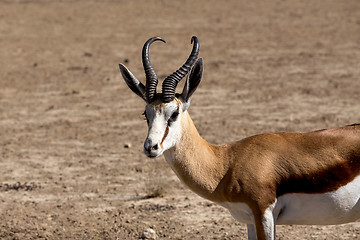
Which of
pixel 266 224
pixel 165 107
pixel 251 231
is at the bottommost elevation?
pixel 251 231

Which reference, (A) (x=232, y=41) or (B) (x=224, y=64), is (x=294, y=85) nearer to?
(B) (x=224, y=64)

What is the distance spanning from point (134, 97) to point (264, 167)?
29.5 feet

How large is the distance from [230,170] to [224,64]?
11.4m

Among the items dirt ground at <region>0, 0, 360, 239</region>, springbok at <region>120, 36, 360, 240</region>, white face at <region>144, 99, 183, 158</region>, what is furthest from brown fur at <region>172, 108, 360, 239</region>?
dirt ground at <region>0, 0, 360, 239</region>

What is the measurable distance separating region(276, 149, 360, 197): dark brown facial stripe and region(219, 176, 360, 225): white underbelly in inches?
1.6

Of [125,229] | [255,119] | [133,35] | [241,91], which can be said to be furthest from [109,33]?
[125,229]

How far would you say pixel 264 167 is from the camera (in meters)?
6.28

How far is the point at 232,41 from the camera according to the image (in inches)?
798

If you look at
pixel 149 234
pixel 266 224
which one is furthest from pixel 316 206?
pixel 149 234

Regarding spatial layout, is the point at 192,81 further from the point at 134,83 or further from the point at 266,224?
the point at 266,224

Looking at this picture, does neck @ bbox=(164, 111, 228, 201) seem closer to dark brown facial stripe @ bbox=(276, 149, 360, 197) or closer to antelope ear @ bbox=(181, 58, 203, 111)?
antelope ear @ bbox=(181, 58, 203, 111)

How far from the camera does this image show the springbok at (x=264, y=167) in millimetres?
6148

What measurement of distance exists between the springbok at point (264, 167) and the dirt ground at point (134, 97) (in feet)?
6.42

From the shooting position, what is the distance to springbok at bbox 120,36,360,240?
6148 mm
